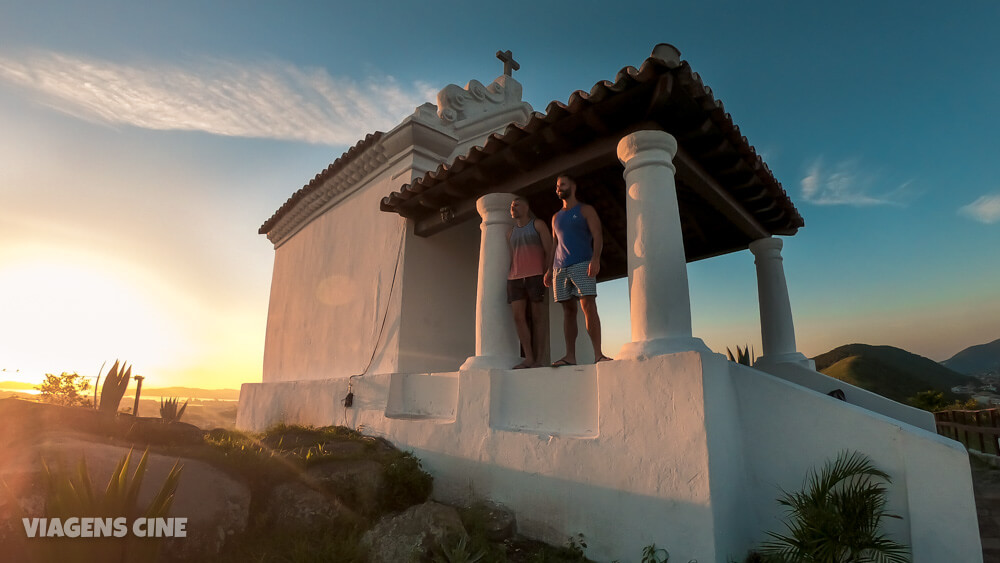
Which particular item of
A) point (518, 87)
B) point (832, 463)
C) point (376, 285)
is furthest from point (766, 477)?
point (518, 87)

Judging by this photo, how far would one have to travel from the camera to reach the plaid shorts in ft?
14.4

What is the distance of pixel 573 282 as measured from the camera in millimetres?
4449

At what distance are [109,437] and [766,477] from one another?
5369 mm

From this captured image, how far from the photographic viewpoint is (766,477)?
11.7 ft

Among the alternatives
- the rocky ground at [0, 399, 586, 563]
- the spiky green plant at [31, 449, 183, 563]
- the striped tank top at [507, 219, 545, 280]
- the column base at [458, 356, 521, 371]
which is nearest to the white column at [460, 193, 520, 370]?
the column base at [458, 356, 521, 371]

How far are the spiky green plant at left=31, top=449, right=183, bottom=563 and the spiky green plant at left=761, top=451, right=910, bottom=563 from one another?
3.61 metres

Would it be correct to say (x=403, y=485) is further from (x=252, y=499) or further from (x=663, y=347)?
(x=663, y=347)

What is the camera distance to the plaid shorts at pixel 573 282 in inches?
173

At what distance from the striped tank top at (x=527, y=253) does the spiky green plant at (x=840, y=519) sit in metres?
2.80

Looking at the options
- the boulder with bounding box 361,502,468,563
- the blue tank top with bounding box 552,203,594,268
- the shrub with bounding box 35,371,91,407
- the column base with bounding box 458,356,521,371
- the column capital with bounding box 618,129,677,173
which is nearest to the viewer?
the boulder with bounding box 361,502,468,563

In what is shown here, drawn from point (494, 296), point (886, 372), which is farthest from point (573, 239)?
point (886, 372)

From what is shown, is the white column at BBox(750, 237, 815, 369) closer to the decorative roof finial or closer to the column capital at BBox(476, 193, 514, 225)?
the column capital at BBox(476, 193, 514, 225)

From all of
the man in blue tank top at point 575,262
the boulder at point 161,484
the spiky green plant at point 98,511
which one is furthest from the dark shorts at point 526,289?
the spiky green plant at point 98,511

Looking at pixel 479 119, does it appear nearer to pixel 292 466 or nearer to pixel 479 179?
pixel 479 179
